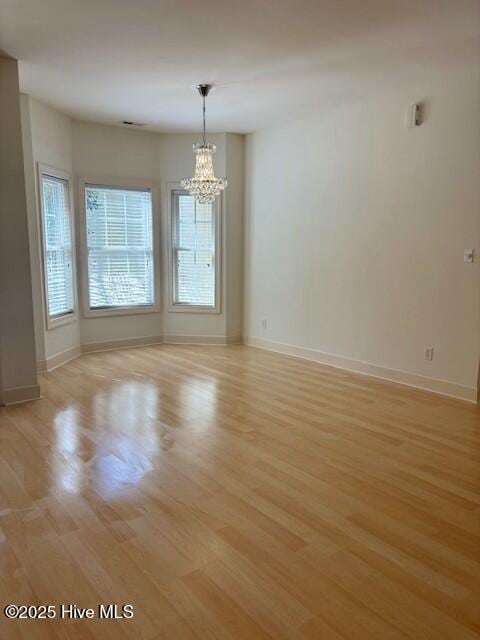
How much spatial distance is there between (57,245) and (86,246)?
52 cm

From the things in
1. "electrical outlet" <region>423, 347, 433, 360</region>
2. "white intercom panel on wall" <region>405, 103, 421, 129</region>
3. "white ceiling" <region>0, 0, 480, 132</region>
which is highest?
"white ceiling" <region>0, 0, 480, 132</region>

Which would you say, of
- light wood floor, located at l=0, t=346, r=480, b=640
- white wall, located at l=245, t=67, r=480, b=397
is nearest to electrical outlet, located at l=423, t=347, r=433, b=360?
white wall, located at l=245, t=67, r=480, b=397

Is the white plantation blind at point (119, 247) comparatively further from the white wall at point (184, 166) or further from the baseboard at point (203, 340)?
the baseboard at point (203, 340)

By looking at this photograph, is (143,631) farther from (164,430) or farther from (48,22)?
(48,22)

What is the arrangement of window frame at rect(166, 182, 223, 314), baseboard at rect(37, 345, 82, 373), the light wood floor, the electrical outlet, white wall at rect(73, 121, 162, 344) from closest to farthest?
the light wood floor < the electrical outlet < baseboard at rect(37, 345, 82, 373) < white wall at rect(73, 121, 162, 344) < window frame at rect(166, 182, 223, 314)

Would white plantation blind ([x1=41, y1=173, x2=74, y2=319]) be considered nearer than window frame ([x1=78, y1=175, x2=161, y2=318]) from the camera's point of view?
Yes

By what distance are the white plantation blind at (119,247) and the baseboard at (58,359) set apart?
623 mm

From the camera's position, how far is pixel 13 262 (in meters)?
4.00

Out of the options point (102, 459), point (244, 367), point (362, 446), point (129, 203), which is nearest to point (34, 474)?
point (102, 459)

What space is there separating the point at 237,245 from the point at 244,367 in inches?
→ 76.1

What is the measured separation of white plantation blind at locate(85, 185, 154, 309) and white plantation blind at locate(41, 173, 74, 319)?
33cm

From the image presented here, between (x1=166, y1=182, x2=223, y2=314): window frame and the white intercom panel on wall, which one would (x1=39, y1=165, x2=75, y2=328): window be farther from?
the white intercom panel on wall

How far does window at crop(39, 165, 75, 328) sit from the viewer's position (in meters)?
5.14

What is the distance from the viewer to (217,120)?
554 centimetres
